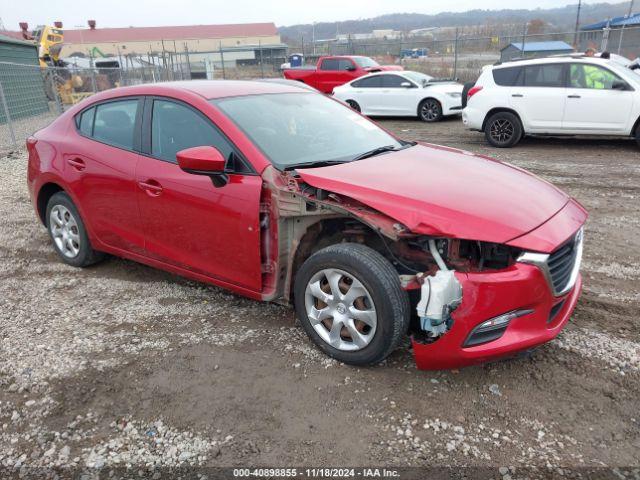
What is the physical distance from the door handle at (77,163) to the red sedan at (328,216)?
0.01 metres

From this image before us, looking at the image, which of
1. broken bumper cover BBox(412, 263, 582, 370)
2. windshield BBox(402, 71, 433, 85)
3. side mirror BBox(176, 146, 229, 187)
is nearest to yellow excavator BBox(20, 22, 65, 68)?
windshield BBox(402, 71, 433, 85)

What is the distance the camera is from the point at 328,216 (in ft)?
9.92

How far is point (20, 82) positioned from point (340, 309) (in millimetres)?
15252

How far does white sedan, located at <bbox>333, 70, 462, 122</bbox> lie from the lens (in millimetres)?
13602

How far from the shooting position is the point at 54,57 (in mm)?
21062

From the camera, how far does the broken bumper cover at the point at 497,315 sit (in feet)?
8.36

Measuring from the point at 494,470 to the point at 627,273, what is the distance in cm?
272

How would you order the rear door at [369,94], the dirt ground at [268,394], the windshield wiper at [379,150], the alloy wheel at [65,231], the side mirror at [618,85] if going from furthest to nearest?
1. the rear door at [369,94]
2. the side mirror at [618,85]
3. the alloy wheel at [65,231]
4. the windshield wiper at [379,150]
5. the dirt ground at [268,394]

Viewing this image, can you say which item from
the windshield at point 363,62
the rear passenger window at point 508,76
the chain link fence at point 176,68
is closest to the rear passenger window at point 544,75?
the rear passenger window at point 508,76

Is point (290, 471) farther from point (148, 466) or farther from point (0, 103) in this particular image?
point (0, 103)

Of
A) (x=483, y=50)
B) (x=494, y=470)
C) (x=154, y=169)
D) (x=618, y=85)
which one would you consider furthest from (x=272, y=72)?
(x=494, y=470)

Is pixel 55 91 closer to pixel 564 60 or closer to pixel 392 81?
pixel 392 81

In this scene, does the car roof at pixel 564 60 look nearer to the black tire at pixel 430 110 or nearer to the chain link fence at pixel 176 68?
the black tire at pixel 430 110

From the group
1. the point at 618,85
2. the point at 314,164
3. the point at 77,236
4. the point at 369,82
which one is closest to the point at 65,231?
the point at 77,236
